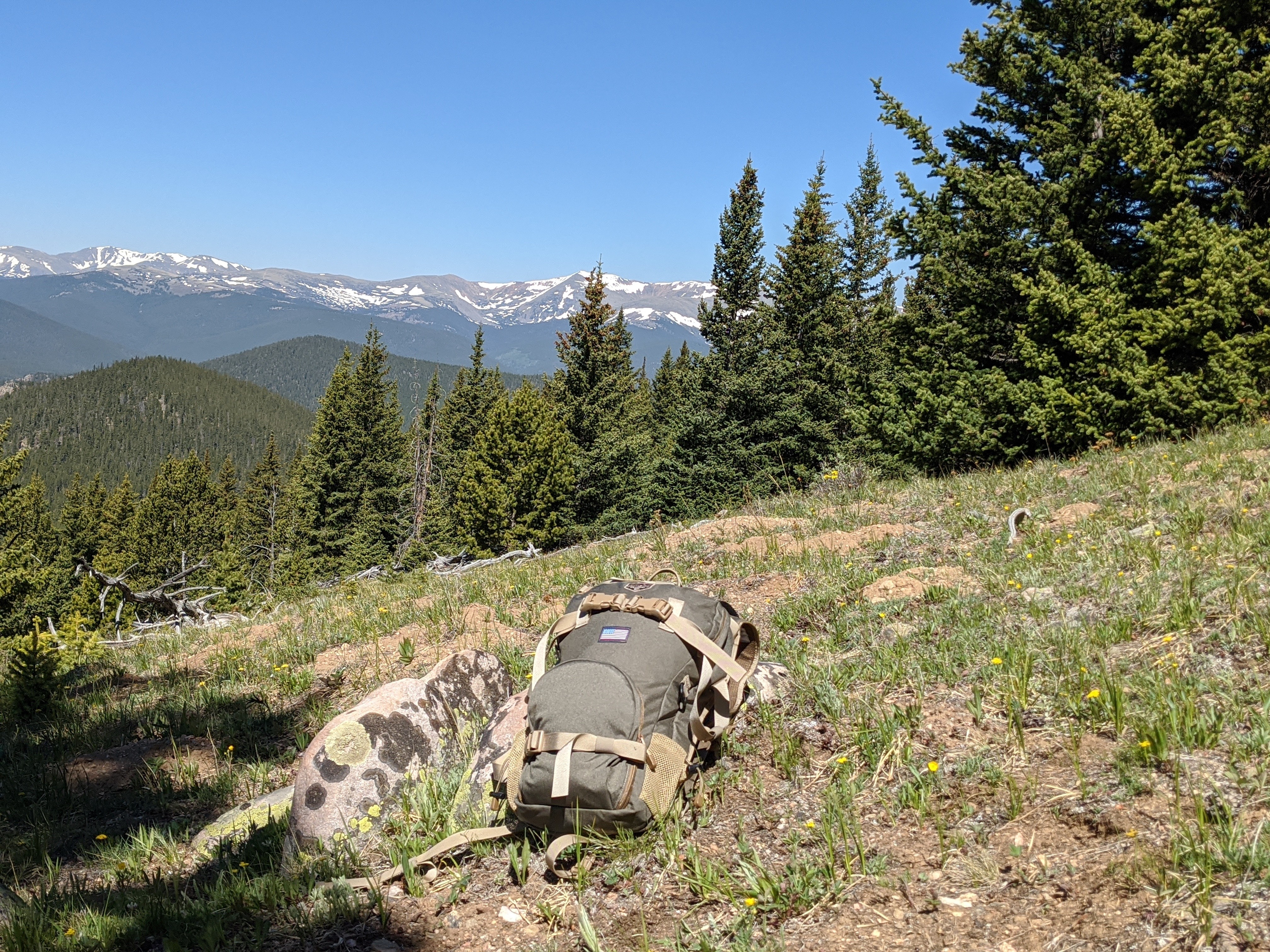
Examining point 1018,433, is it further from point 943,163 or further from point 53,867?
point 53,867

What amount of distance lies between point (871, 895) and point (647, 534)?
863cm

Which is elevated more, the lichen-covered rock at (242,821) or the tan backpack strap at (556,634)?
the tan backpack strap at (556,634)

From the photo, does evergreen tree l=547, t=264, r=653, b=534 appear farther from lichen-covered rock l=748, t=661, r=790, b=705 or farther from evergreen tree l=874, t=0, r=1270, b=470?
lichen-covered rock l=748, t=661, r=790, b=705

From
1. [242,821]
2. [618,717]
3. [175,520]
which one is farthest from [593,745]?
[175,520]

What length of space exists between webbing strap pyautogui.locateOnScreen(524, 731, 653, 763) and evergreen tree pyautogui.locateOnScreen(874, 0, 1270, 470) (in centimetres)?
1182

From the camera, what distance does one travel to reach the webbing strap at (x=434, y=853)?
11.2 feet

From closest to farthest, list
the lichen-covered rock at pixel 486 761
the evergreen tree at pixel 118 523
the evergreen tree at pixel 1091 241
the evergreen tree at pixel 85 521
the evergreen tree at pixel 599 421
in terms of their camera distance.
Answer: the lichen-covered rock at pixel 486 761, the evergreen tree at pixel 1091 241, the evergreen tree at pixel 599 421, the evergreen tree at pixel 118 523, the evergreen tree at pixel 85 521

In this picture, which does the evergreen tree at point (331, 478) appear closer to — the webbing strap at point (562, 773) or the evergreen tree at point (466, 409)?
the evergreen tree at point (466, 409)

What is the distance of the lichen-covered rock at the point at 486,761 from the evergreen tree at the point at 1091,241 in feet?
38.2

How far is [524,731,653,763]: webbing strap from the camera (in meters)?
3.18

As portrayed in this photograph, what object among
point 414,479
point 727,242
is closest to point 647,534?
point 727,242

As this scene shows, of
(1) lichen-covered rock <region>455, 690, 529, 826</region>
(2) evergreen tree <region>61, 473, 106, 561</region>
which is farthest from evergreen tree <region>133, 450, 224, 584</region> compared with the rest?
(1) lichen-covered rock <region>455, 690, 529, 826</region>

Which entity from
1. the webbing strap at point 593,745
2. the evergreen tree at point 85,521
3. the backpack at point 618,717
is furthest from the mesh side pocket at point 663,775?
the evergreen tree at point 85,521

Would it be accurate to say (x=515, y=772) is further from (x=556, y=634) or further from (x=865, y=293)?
(x=865, y=293)
